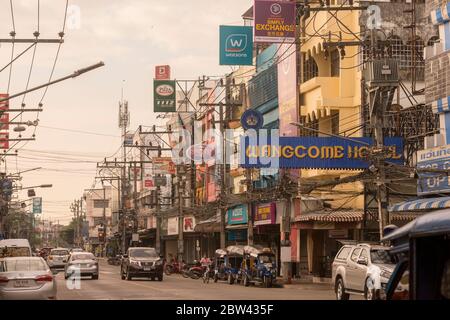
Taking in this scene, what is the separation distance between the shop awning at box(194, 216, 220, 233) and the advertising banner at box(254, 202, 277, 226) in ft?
28.1

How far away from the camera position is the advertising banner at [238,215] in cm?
5656

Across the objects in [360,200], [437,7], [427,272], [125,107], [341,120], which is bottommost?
[427,272]

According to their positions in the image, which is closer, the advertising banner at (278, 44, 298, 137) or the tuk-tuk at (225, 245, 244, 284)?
the tuk-tuk at (225, 245, 244, 284)

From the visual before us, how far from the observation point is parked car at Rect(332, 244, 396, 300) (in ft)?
78.4

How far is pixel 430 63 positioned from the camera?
3684 centimetres

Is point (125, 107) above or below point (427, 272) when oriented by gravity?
above

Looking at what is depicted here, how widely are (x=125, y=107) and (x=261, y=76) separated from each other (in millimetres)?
58868

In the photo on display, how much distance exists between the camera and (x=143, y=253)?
152 feet

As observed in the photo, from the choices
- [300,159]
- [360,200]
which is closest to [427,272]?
[300,159]

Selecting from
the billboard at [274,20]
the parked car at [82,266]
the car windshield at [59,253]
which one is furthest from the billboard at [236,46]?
the car windshield at [59,253]

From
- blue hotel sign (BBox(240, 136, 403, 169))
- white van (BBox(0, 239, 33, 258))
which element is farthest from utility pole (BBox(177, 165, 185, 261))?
blue hotel sign (BBox(240, 136, 403, 169))

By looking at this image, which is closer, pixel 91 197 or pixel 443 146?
pixel 443 146

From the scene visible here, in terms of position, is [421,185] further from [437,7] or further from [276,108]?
[276,108]

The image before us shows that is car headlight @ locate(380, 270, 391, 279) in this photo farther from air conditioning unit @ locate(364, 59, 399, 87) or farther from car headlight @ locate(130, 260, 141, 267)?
car headlight @ locate(130, 260, 141, 267)
